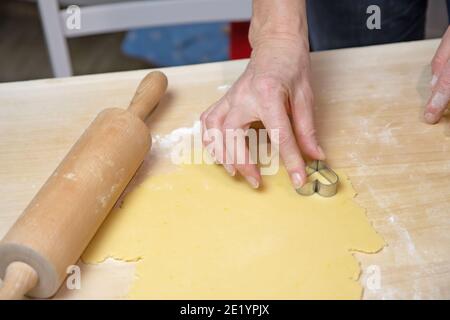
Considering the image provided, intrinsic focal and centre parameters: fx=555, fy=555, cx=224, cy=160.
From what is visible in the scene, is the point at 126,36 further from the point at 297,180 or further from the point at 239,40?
the point at 297,180

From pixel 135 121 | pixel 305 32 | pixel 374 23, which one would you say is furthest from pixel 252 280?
pixel 374 23

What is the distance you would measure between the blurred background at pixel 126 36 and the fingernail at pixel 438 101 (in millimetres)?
655

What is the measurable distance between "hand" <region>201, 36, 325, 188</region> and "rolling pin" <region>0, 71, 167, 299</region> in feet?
0.46

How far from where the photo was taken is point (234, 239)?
2.56 ft

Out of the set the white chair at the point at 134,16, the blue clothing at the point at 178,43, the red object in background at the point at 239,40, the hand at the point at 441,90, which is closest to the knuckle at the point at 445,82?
the hand at the point at 441,90

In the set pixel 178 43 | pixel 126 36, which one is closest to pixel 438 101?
pixel 178 43

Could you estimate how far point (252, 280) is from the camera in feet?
2.38

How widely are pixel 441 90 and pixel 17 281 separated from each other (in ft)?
2.37

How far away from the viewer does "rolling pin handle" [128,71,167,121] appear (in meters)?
0.94

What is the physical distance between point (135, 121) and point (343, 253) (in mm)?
370

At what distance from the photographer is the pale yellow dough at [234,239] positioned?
2.37 feet

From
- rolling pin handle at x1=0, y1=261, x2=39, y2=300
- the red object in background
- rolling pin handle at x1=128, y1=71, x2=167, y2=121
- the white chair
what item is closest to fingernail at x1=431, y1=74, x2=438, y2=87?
rolling pin handle at x1=128, y1=71, x2=167, y2=121
